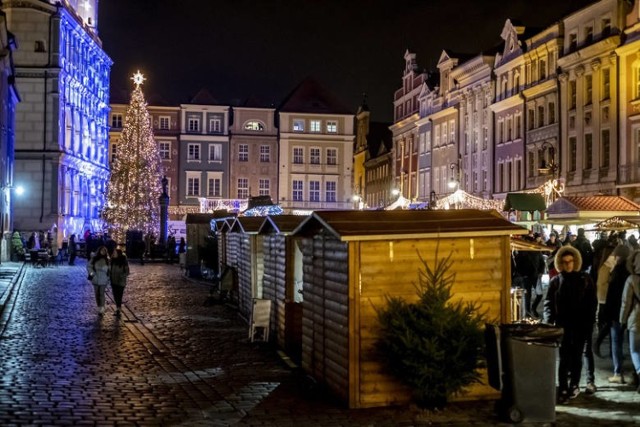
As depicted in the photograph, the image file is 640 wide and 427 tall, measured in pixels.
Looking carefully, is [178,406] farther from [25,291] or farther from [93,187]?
[93,187]

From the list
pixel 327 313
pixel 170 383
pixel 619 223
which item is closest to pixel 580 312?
pixel 327 313

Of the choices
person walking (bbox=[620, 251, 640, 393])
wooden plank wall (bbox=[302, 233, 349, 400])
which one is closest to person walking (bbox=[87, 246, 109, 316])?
wooden plank wall (bbox=[302, 233, 349, 400])

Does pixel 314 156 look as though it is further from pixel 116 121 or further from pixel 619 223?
pixel 619 223

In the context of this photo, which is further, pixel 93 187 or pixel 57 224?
pixel 93 187

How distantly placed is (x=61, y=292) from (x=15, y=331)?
11061mm

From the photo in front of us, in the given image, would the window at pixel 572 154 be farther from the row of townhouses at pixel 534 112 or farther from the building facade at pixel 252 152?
the building facade at pixel 252 152

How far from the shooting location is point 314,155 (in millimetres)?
97750

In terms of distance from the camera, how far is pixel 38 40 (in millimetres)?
63656

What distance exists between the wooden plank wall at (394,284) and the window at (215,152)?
8567 centimetres

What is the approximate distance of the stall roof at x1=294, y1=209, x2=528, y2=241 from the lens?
35.1 feet

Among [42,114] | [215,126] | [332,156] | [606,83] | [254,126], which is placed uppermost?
[254,126]

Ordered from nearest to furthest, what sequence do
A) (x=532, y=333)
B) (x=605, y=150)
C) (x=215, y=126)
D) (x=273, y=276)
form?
(x=532, y=333) → (x=273, y=276) → (x=605, y=150) → (x=215, y=126)

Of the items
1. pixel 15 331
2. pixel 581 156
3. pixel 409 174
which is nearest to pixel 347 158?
pixel 409 174

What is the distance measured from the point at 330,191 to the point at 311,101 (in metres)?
9.77
